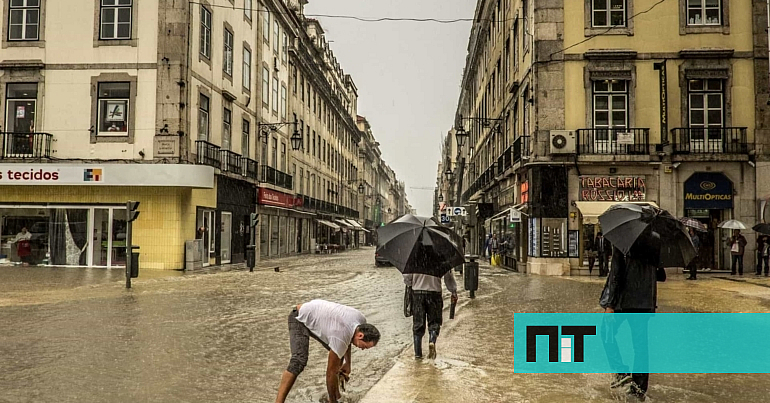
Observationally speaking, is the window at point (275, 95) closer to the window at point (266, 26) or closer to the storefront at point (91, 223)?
the window at point (266, 26)

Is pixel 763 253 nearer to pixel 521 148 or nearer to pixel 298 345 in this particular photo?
pixel 521 148

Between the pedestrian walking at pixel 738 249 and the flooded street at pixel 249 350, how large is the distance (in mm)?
5806

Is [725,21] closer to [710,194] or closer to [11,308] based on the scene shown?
[710,194]

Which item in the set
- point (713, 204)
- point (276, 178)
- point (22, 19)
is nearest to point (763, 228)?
point (713, 204)

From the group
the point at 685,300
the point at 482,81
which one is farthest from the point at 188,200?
the point at 482,81

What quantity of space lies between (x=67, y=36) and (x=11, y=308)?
15.5m

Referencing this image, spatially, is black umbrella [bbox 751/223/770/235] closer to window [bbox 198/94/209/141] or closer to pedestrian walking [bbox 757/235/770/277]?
pedestrian walking [bbox 757/235/770/277]

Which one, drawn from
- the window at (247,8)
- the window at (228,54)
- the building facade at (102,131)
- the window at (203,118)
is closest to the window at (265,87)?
the window at (247,8)

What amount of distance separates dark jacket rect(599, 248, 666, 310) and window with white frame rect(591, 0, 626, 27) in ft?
66.1

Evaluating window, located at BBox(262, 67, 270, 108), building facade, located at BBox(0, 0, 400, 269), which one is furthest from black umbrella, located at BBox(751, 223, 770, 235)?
window, located at BBox(262, 67, 270, 108)

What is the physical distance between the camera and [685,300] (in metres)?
15.7

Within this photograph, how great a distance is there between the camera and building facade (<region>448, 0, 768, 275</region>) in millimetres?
24266

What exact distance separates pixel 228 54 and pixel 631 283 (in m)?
27.0

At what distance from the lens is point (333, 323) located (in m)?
5.46
